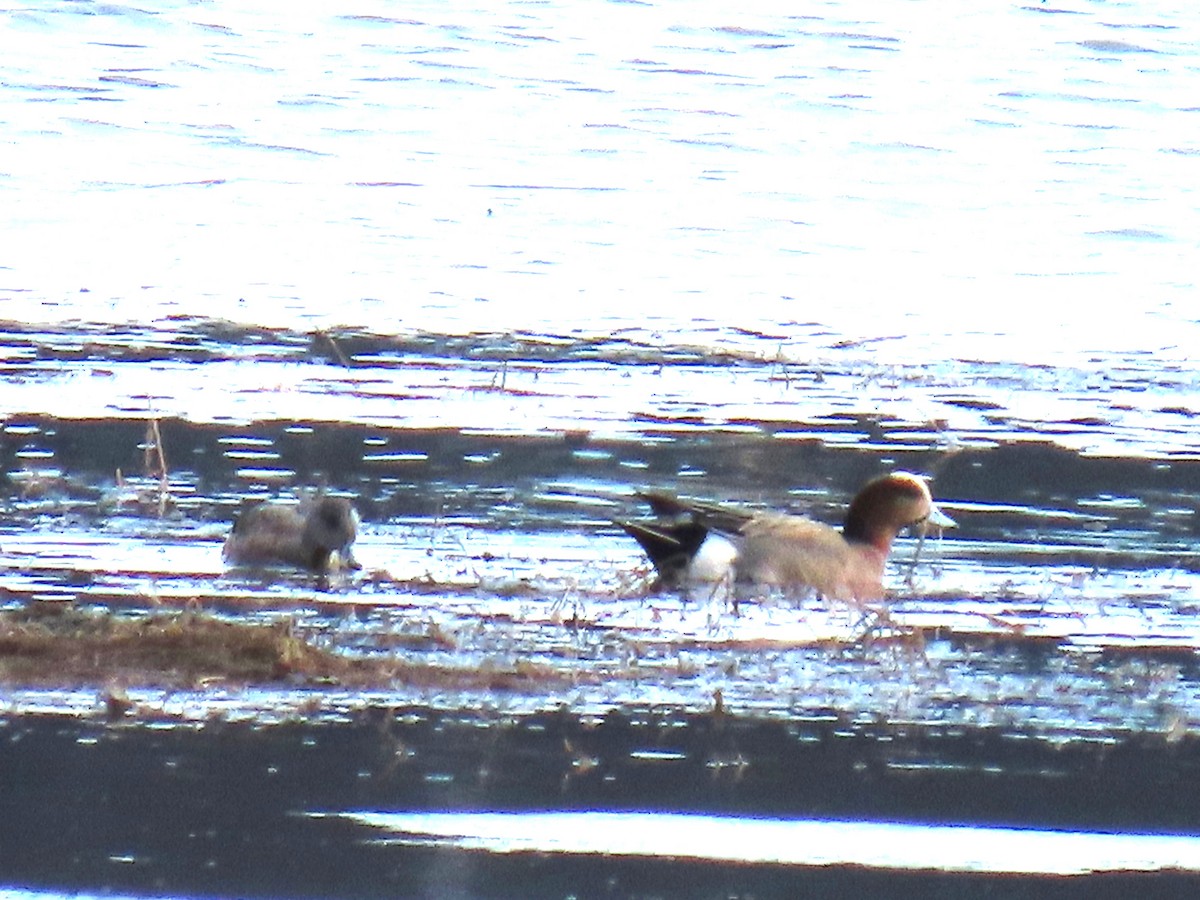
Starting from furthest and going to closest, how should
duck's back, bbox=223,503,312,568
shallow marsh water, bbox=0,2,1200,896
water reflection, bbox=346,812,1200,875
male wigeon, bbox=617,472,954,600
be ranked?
male wigeon, bbox=617,472,954,600 → duck's back, bbox=223,503,312,568 → shallow marsh water, bbox=0,2,1200,896 → water reflection, bbox=346,812,1200,875

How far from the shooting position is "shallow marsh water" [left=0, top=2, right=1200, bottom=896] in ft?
21.3

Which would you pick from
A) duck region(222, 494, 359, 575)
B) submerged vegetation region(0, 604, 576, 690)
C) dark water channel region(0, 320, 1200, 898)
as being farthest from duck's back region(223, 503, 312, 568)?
submerged vegetation region(0, 604, 576, 690)

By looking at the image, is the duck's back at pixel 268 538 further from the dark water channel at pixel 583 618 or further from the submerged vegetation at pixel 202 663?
the submerged vegetation at pixel 202 663

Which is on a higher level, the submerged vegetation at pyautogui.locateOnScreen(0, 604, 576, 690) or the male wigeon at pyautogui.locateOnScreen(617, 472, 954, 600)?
the male wigeon at pyautogui.locateOnScreen(617, 472, 954, 600)

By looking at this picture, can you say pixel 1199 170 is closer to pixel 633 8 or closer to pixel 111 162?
pixel 633 8

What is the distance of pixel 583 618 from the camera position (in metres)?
8.41

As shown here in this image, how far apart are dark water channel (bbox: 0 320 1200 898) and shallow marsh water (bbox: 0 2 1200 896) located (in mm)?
21

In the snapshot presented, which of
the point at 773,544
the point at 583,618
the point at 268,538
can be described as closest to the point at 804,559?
the point at 773,544

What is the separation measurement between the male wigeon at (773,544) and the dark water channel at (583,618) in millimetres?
113

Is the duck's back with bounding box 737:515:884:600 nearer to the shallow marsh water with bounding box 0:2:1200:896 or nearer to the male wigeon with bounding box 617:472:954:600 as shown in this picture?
the male wigeon with bounding box 617:472:954:600

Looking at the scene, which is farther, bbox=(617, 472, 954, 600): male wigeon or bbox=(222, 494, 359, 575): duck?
bbox=(617, 472, 954, 600): male wigeon

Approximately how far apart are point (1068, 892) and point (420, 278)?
40.0 ft

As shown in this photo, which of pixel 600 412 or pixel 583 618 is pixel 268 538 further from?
pixel 600 412

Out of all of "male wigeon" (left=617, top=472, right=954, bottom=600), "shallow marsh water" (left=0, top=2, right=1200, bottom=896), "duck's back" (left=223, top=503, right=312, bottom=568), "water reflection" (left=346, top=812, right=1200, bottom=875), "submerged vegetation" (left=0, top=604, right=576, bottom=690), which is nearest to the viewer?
"water reflection" (left=346, top=812, right=1200, bottom=875)
